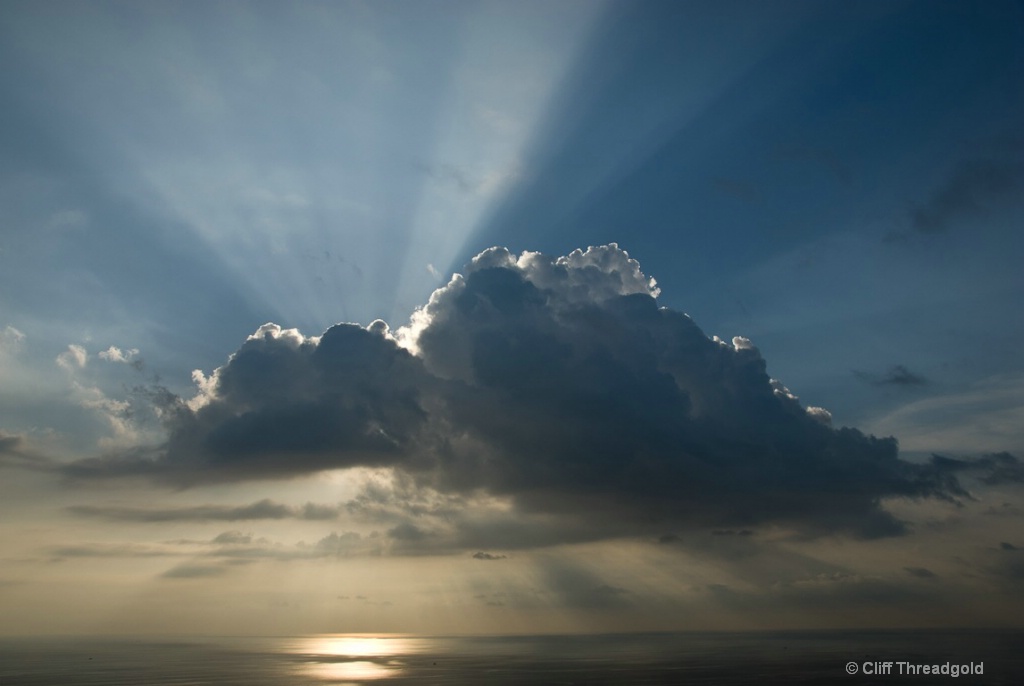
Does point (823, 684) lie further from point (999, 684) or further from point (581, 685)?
point (581, 685)

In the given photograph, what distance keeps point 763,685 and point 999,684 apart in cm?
6765

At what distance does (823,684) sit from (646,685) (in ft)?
166

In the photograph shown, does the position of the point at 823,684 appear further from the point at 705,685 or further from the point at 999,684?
the point at 999,684

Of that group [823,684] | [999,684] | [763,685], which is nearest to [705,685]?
[763,685]

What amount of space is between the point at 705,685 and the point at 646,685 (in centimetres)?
1689

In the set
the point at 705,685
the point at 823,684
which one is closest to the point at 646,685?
the point at 705,685

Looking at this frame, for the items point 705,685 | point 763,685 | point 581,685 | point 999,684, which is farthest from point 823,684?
point 581,685

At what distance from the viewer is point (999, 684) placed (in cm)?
19812

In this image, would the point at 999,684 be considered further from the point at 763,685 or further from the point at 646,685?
the point at 646,685

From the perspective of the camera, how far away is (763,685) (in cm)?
19775

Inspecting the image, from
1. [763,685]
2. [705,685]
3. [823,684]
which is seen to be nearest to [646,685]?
[705,685]

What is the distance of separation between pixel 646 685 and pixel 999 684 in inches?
3985

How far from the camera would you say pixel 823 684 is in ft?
648

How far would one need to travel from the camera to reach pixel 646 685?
197 meters
